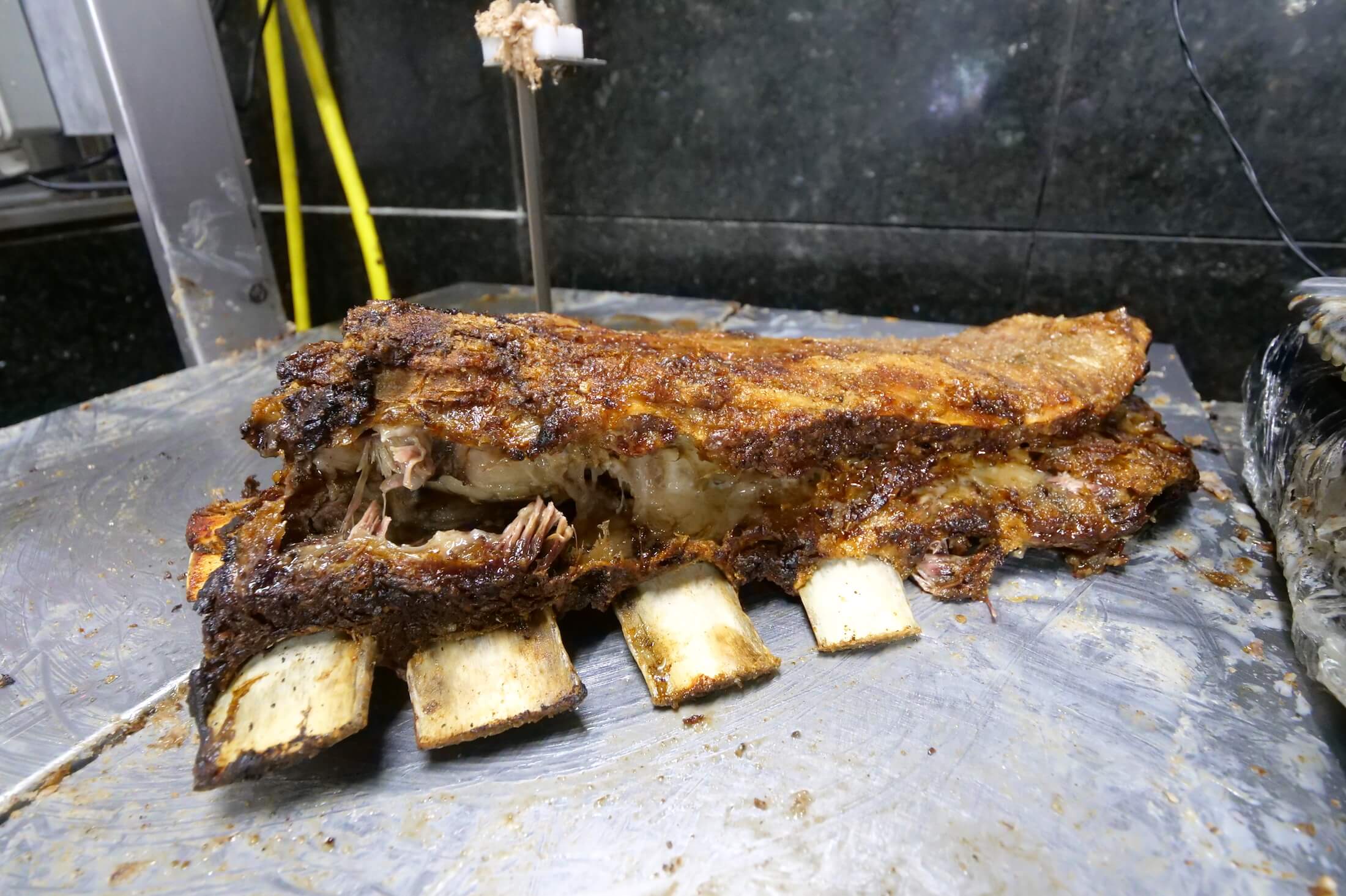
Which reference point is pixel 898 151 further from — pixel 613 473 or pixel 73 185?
pixel 73 185

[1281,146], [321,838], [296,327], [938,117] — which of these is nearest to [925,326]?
[938,117]

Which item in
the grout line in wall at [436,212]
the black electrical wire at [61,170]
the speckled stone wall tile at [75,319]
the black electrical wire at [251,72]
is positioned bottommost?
the speckled stone wall tile at [75,319]

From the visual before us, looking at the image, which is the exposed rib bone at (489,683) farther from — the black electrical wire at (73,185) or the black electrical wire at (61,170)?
the black electrical wire at (61,170)

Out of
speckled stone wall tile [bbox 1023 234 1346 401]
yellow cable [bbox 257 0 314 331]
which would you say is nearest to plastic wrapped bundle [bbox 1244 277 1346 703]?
speckled stone wall tile [bbox 1023 234 1346 401]

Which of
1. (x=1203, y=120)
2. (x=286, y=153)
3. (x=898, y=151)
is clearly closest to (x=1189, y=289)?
(x=1203, y=120)

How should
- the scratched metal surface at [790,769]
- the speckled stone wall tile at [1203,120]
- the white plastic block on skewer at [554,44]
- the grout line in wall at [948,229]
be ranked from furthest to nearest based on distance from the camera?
the grout line in wall at [948,229], the speckled stone wall tile at [1203,120], the white plastic block on skewer at [554,44], the scratched metal surface at [790,769]

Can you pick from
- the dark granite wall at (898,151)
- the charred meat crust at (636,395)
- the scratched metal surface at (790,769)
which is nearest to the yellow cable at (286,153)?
the dark granite wall at (898,151)

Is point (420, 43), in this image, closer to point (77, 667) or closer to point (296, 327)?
point (296, 327)

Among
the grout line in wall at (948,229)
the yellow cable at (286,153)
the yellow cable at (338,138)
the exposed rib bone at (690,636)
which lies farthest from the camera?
the yellow cable at (286,153)
